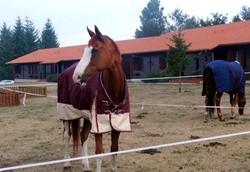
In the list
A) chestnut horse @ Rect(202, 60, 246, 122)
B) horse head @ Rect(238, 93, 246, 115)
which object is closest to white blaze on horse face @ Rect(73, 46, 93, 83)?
chestnut horse @ Rect(202, 60, 246, 122)

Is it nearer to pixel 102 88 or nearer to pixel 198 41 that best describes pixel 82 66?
pixel 102 88

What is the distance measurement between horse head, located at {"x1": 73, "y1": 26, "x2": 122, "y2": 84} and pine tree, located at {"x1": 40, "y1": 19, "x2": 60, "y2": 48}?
69.7 m

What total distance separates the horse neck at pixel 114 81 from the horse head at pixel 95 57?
0.12 meters

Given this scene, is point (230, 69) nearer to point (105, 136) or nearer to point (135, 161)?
point (105, 136)

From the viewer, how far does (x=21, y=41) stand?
6838 centimetres

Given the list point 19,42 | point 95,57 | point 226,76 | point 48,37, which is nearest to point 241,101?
point 226,76

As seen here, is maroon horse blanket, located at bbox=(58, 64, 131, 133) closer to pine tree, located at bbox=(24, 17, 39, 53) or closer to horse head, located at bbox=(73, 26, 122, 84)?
horse head, located at bbox=(73, 26, 122, 84)

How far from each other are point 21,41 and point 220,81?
61.8m

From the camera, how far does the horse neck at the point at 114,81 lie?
4.80 meters

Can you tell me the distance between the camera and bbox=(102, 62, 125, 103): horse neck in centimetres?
480

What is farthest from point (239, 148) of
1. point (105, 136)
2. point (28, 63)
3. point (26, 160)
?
point (28, 63)

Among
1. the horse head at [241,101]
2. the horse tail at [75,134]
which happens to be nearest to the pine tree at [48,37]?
the horse head at [241,101]

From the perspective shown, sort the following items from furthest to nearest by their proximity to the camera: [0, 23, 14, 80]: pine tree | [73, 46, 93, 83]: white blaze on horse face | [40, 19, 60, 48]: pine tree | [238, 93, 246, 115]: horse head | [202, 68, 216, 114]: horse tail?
1. [40, 19, 60, 48]: pine tree
2. [0, 23, 14, 80]: pine tree
3. [238, 93, 246, 115]: horse head
4. [202, 68, 216, 114]: horse tail
5. [73, 46, 93, 83]: white blaze on horse face

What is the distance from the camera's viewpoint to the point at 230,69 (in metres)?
10.3
